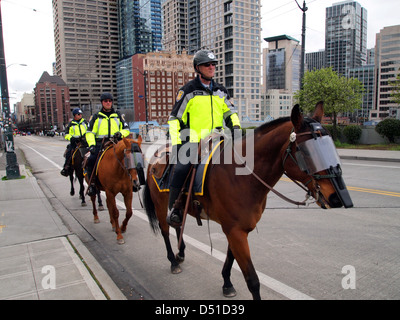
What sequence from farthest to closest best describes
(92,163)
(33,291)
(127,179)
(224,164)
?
1. (92,163)
2. (127,179)
3. (33,291)
4. (224,164)

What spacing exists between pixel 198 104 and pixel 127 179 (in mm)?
3119

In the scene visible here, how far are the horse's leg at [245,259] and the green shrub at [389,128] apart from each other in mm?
20818

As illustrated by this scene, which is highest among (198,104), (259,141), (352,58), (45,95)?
(352,58)

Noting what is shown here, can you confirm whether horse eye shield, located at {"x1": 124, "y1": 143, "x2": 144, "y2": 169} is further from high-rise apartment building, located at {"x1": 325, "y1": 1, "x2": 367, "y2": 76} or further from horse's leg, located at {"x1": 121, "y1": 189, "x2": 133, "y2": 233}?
high-rise apartment building, located at {"x1": 325, "y1": 1, "x2": 367, "y2": 76}

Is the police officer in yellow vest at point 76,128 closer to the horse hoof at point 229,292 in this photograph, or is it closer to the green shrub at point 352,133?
the horse hoof at point 229,292

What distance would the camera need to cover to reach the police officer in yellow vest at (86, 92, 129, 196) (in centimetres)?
669

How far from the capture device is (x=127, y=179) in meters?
6.18

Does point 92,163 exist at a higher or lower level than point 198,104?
lower

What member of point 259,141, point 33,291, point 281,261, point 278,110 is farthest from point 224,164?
point 278,110

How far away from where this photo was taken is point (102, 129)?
271 inches

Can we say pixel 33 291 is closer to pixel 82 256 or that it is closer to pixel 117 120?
pixel 82 256

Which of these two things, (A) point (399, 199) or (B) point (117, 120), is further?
(A) point (399, 199)

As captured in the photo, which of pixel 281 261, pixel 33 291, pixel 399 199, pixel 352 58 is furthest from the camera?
pixel 352 58

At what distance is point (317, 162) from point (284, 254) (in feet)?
9.10
